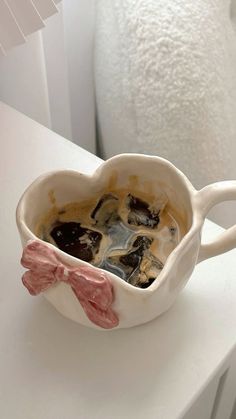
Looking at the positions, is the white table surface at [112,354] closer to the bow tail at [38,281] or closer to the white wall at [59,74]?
the bow tail at [38,281]

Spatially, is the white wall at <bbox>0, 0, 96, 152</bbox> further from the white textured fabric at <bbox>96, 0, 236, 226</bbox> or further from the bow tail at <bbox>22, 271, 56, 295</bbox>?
the bow tail at <bbox>22, 271, 56, 295</bbox>

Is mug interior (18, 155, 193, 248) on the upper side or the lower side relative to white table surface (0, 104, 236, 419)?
upper

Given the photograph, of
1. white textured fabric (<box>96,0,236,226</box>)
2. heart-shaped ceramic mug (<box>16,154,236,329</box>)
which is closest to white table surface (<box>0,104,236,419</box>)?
heart-shaped ceramic mug (<box>16,154,236,329</box>)

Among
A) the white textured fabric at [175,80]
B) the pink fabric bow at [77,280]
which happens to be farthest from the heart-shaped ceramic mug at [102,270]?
the white textured fabric at [175,80]

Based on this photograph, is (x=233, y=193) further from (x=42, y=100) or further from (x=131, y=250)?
(x=42, y=100)

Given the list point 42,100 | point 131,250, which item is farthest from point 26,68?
point 131,250

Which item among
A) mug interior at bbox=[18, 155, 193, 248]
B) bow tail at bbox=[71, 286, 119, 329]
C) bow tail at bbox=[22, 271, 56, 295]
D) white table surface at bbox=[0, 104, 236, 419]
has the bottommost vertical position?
white table surface at bbox=[0, 104, 236, 419]

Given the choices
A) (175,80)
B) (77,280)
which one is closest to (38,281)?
(77,280)
